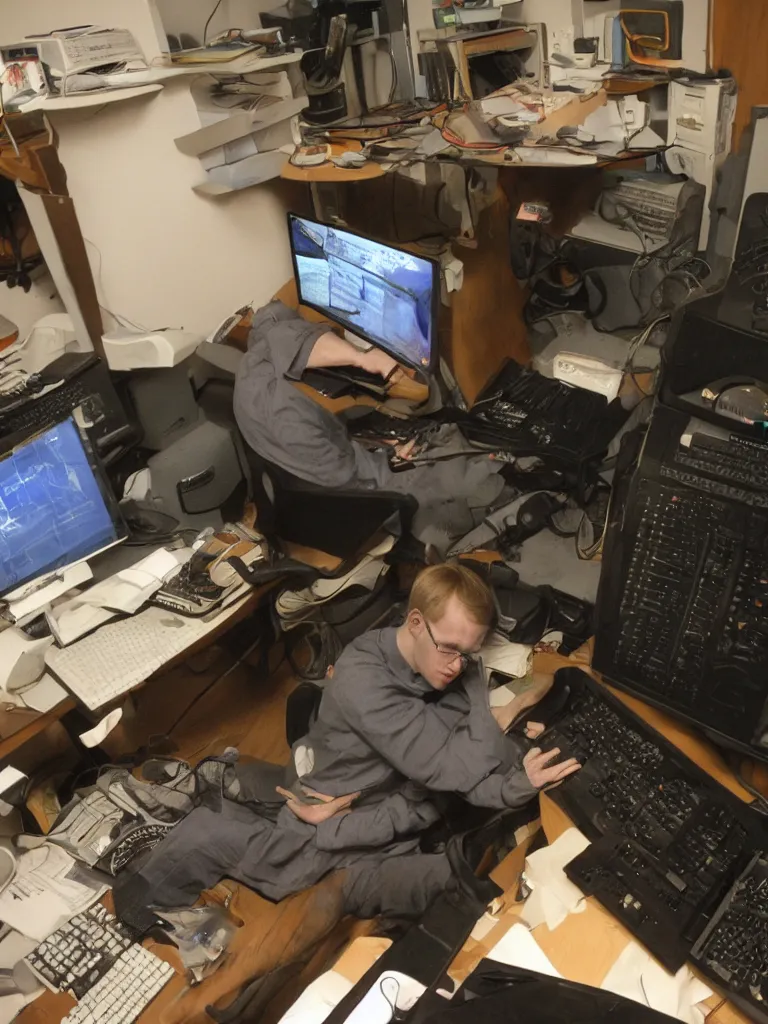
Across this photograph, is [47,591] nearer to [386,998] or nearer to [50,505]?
[50,505]

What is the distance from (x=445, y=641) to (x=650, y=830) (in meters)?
0.50

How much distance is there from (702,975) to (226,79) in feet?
8.74

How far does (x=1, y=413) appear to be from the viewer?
2111 mm

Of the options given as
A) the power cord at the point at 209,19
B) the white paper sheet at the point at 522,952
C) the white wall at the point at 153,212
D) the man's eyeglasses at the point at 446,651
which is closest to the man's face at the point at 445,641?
the man's eyeglasses at the point at 446,651

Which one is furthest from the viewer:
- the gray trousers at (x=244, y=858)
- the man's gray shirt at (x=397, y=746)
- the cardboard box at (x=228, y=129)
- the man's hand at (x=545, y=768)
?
the cardboard box at (x=228, y=129)

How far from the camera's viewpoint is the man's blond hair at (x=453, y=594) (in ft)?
5.21

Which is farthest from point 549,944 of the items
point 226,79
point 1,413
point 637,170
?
point 226,79

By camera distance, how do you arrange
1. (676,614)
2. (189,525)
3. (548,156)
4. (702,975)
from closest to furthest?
1. (702,975)
2. (676,614)
3. (548,156)
4. (189,525)

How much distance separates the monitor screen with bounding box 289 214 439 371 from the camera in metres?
2.17

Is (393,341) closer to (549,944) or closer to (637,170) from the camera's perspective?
(637,170)

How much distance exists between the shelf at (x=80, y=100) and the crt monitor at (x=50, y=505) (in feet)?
2.87

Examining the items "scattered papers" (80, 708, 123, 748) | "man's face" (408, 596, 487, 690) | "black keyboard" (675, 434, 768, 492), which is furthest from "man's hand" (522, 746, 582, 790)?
"scattered papers" (80, 708, 123, 748)

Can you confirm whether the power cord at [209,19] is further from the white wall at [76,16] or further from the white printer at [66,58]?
the white printer at [66,58]

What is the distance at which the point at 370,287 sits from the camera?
235 cm
